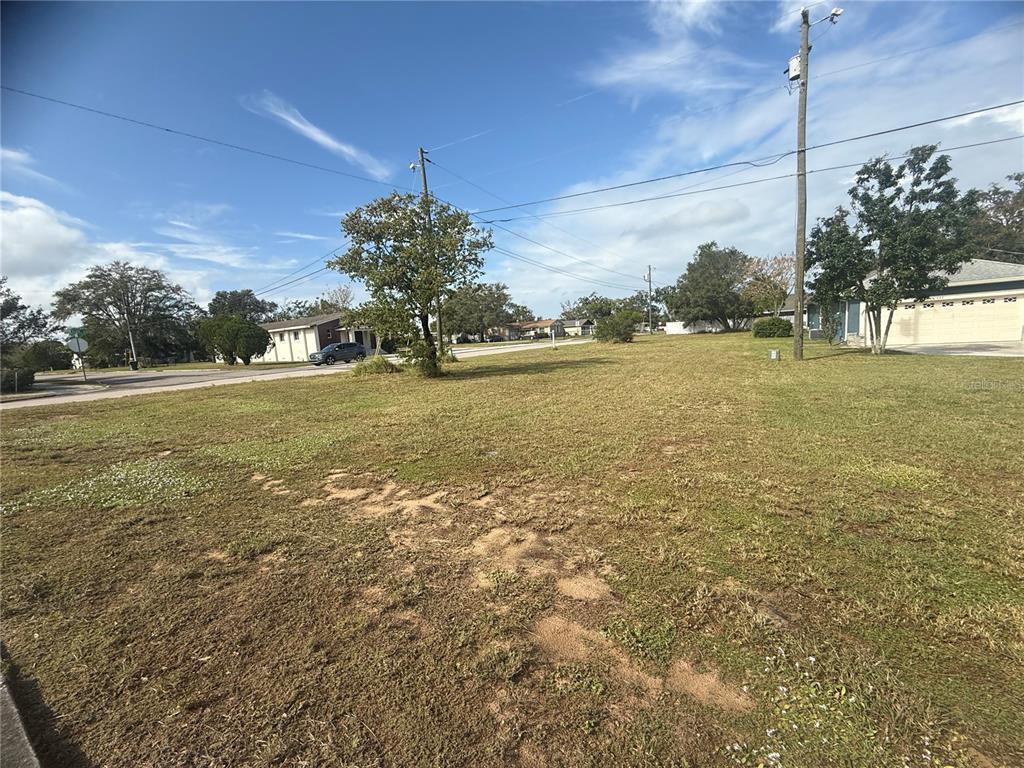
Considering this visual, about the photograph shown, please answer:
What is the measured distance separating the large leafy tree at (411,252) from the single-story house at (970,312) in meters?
17.3

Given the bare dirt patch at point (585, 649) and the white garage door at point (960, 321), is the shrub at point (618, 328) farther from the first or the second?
the bare dirt patch at point (585, 649)

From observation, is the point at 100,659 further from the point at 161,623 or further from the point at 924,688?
the point at 924,688

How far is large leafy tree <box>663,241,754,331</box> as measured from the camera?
51.7 metres

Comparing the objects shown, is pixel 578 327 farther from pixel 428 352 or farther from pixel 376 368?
pixel 428 352

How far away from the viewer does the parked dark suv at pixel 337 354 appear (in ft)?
92.1

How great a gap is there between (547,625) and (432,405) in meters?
7.48

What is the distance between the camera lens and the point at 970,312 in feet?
64.2

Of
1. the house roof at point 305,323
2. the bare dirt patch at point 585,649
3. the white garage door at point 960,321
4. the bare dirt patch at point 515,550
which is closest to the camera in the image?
the bare dirt patch at point 585,649

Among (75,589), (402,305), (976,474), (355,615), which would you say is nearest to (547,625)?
(355,615)

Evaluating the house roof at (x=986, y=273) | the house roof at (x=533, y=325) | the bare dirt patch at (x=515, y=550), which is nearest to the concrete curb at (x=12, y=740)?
the bare dirt patch at (x=515, y=550)

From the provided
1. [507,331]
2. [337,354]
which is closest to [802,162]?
[337,354]

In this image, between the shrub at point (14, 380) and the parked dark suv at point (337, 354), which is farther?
the parked dark suv at point (337, 354)

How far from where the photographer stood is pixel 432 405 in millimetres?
9586

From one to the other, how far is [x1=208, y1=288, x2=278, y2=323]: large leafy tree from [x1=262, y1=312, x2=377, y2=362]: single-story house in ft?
116
